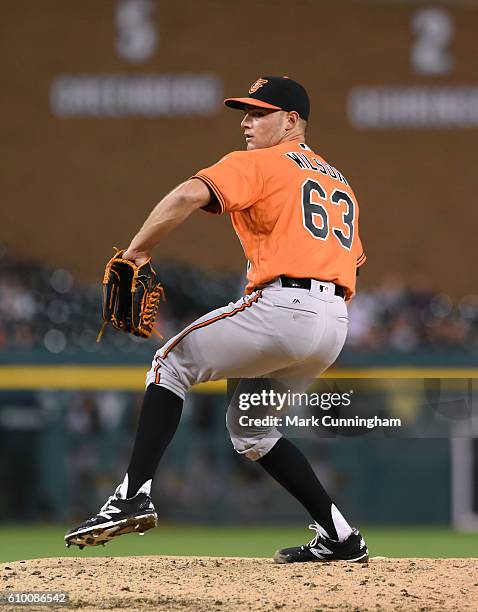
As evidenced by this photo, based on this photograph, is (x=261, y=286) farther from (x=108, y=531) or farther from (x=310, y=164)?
(x=108, y=531)

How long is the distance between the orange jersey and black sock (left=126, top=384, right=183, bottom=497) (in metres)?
0.46

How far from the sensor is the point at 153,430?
3869 mm

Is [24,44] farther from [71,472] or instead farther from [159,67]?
[71,472]

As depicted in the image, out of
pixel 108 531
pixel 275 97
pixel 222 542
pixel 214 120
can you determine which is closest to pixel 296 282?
pixel 275 97

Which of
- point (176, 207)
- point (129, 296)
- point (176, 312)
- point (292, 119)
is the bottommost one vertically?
point (129, 296)

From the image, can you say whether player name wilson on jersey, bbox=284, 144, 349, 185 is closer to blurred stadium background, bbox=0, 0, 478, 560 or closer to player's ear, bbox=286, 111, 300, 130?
player's ear, bbox=286, 111, 300, 130

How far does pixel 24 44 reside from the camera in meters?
11.6

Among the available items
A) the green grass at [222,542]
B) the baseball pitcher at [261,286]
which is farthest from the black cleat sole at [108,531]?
the green grass at [222,542]

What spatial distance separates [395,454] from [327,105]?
556cm

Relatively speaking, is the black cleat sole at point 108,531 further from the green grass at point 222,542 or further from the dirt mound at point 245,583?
the green grass at point 222,542

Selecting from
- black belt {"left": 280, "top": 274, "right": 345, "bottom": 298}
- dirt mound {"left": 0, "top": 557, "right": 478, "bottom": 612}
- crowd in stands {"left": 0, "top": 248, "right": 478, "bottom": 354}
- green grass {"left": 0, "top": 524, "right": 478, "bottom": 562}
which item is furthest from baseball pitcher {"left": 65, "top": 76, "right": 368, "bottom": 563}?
crowd in stands {"left": 0, "top": 248, "right": 478, "bottom": 354}

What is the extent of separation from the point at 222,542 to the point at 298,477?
7.97ft

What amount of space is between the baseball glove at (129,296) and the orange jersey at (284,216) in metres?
0.33

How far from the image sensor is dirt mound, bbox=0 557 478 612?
11.9ft
